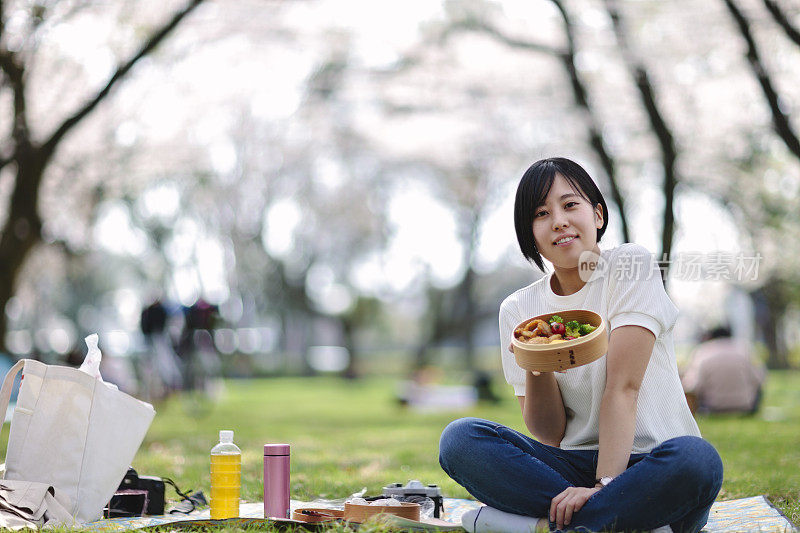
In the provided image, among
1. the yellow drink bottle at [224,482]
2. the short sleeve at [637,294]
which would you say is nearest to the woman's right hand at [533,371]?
the short sleeve at [637,294]

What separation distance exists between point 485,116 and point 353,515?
15.6m

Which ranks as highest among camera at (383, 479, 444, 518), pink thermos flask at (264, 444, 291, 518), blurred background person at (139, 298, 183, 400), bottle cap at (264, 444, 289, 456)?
bottle cap at (264, 444, 289, 456)

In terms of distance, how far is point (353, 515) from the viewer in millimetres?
3346

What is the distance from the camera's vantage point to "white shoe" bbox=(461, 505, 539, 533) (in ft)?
9.93

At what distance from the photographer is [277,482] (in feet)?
11.4

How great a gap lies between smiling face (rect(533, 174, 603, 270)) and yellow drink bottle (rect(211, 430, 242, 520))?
4.69ft

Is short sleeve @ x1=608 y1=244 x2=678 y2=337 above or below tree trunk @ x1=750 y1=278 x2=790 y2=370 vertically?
above

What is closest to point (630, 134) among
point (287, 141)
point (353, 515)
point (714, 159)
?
point (714, 159)

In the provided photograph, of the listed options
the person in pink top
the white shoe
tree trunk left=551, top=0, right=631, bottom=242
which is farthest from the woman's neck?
tree trunk left=551, top=0, right=631, bottom=242

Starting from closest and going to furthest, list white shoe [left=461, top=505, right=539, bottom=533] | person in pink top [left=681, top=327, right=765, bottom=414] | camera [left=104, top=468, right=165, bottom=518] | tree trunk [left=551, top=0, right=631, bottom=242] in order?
1. white shoe [left=461, top=505, right=539, bottom=533]
2. camera [left=104, top=468, right=165, bottom=518]
3. person in pink top [left=681, top=327, right=765, bottom=414]
4. tree trunk [left=551, top=0, right=631, bottom=242]

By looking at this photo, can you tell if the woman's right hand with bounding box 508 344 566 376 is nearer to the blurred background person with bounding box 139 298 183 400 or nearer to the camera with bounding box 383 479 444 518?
the camera with bounding box 383 479 444 518

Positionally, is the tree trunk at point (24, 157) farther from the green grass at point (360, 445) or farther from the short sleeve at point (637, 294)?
the short sleeve at point (637, 294)

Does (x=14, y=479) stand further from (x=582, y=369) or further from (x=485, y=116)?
(x=485, y=116)

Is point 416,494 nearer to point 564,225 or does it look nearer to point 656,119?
point 564,225
